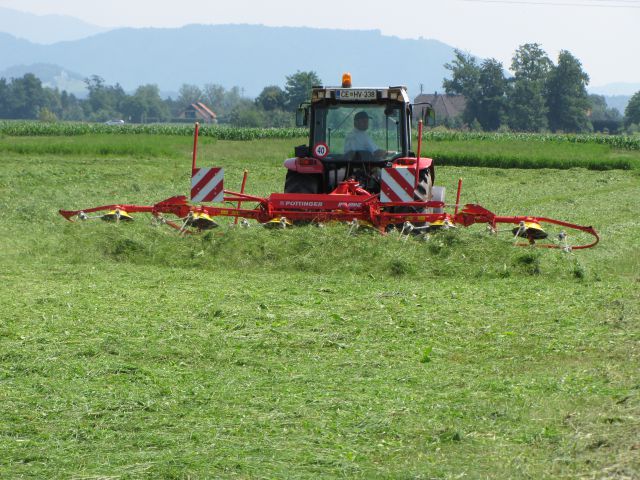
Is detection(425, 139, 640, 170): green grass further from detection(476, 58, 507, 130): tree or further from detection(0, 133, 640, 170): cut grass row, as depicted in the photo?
detection(476, 58, 507, 130): tree

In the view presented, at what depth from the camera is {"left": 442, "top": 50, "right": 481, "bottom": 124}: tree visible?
77.8 m

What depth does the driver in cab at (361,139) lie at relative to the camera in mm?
12180

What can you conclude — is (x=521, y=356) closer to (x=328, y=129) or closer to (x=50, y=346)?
(x=50, y=346)

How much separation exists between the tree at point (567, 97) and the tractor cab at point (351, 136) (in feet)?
233

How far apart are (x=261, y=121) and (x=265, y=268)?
230ft

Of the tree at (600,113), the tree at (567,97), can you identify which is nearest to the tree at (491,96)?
the tree at (567,97)

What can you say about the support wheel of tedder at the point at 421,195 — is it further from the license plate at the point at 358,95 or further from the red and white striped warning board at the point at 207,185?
the red and white striped warning board at the point at 207,185

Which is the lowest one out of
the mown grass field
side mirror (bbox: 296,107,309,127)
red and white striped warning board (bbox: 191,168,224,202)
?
the mown grass field

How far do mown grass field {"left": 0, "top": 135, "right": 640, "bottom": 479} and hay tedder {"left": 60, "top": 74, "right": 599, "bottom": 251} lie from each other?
1.10 ft

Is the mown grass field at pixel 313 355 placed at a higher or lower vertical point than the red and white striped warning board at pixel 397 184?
lower

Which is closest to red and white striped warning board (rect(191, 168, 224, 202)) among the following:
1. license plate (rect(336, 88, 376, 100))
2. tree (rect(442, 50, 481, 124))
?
license plate (rect(336, 88, 376, 100))

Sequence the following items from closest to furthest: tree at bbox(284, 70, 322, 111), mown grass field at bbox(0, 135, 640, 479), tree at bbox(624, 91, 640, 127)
→ mown grass field at bbox(0, 135, 640, 479) → tree at bbox(284, 70, 322, 111) → tree at bbox(624, 91, 640, 127)

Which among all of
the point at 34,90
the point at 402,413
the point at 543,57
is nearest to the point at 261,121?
the point at 543,57

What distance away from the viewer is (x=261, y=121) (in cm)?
7900
